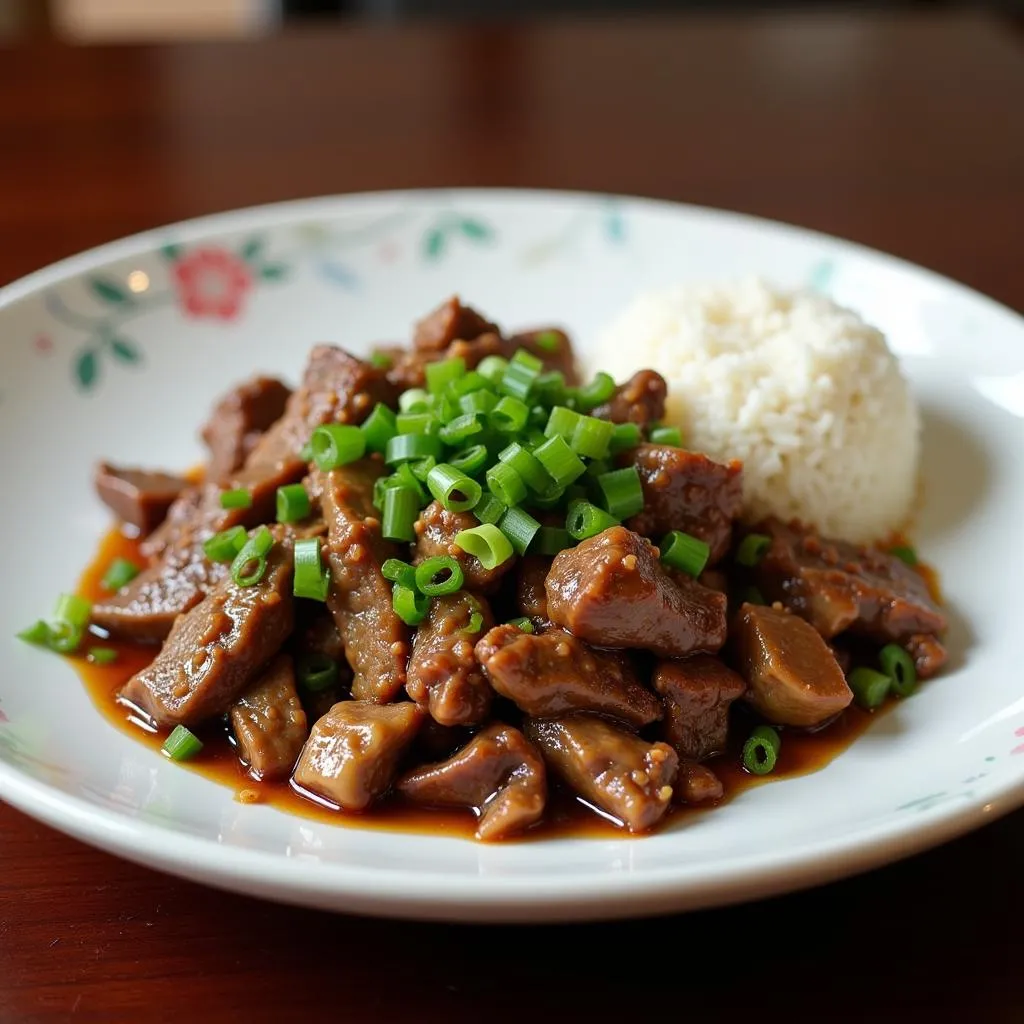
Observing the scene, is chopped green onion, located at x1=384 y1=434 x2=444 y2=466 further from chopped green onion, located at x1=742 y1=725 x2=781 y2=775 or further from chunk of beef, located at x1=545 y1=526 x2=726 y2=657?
chopped green onion, located at x1=742 y1=725 x2=781 y2=775

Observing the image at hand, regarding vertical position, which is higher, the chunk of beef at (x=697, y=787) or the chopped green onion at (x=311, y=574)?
the chopped green onion at (x=311, y=574)

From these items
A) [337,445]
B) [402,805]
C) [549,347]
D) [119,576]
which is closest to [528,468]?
[337,445]

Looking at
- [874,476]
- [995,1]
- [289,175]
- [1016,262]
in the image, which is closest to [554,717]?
[874,476]

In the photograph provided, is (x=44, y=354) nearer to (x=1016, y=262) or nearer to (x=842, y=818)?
(x=842, y=818)

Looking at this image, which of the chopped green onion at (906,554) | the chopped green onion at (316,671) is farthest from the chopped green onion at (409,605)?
the chopped green onion at (906,554)

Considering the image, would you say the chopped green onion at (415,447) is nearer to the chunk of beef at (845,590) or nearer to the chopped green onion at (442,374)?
the chopped green onion at (442,374)

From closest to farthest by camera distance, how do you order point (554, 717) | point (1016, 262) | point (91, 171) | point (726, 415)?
point (554, 717) → point (726, 415) → point (1016, 262) → point (91, 171)
